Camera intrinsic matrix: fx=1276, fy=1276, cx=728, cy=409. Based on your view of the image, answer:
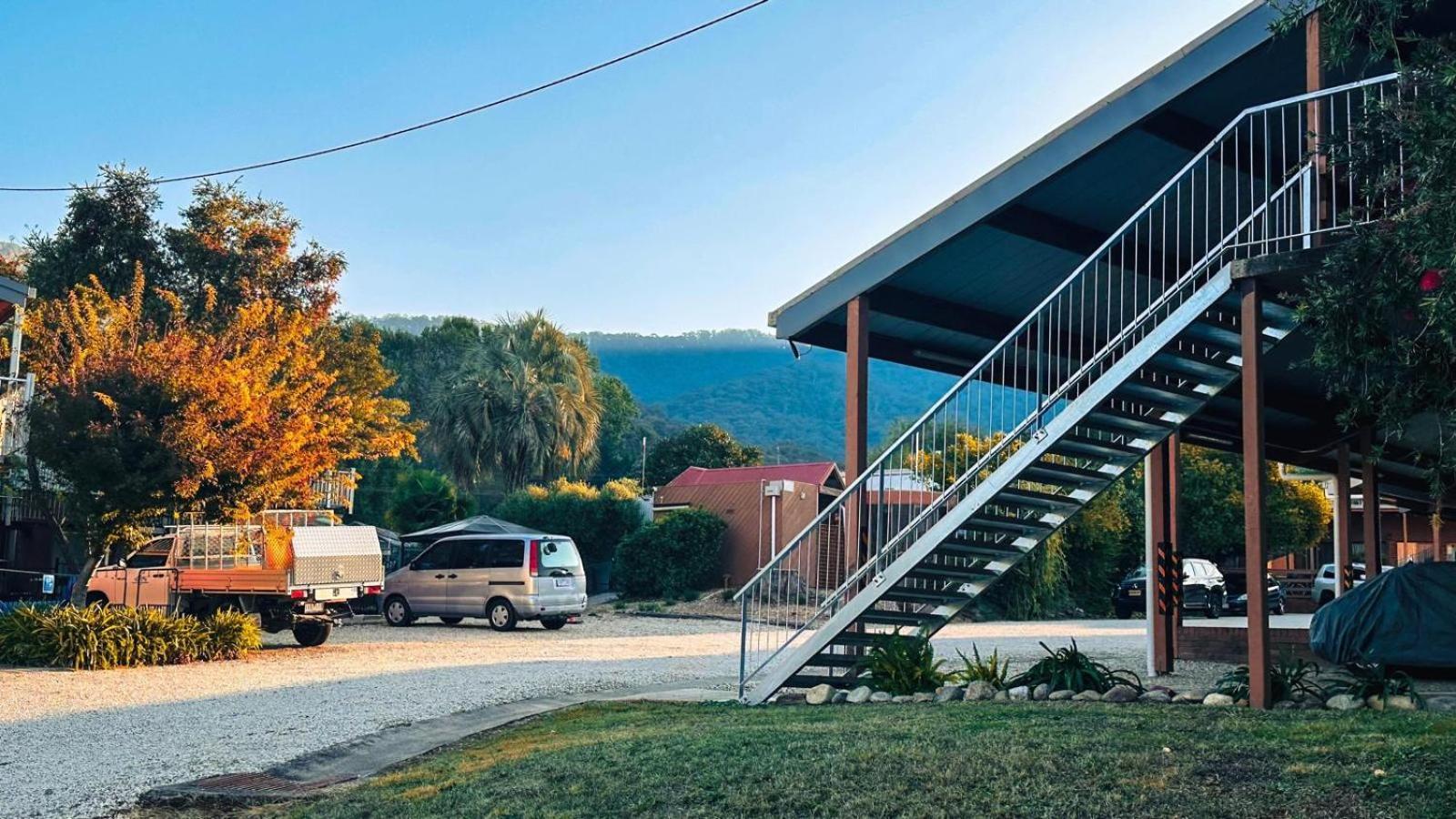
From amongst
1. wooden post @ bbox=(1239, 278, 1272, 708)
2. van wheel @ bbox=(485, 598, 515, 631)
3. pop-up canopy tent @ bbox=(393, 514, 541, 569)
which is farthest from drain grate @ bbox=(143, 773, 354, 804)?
pop-up canopy tent @ bbox=(393, 514, 541, 569)

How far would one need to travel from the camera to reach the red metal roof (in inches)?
1440

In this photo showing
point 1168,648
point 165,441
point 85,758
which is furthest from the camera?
point 165,441

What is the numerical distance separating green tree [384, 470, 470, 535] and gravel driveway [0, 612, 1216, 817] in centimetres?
1088

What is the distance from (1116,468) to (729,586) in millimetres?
21955

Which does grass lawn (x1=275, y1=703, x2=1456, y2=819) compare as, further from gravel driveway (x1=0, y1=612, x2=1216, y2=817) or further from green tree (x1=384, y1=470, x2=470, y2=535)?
green tree (x1=384, y1=470, x2=470, y2=535)

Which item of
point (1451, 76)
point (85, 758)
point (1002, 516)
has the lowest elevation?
point (85, 758)

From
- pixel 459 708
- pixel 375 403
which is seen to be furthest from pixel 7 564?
pixel 459 708

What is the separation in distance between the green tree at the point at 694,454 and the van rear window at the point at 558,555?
1571 inches

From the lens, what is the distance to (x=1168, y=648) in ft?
43.5

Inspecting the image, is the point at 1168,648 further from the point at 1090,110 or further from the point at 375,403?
the point at 375,403

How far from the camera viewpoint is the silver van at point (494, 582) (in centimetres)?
2225

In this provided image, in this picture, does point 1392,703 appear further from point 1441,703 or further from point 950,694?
point 950,694

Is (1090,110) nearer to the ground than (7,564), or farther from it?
farther from it

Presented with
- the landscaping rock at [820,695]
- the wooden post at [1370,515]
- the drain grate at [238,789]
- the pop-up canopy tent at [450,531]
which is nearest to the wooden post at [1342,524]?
the wooden post at [1370,515]
